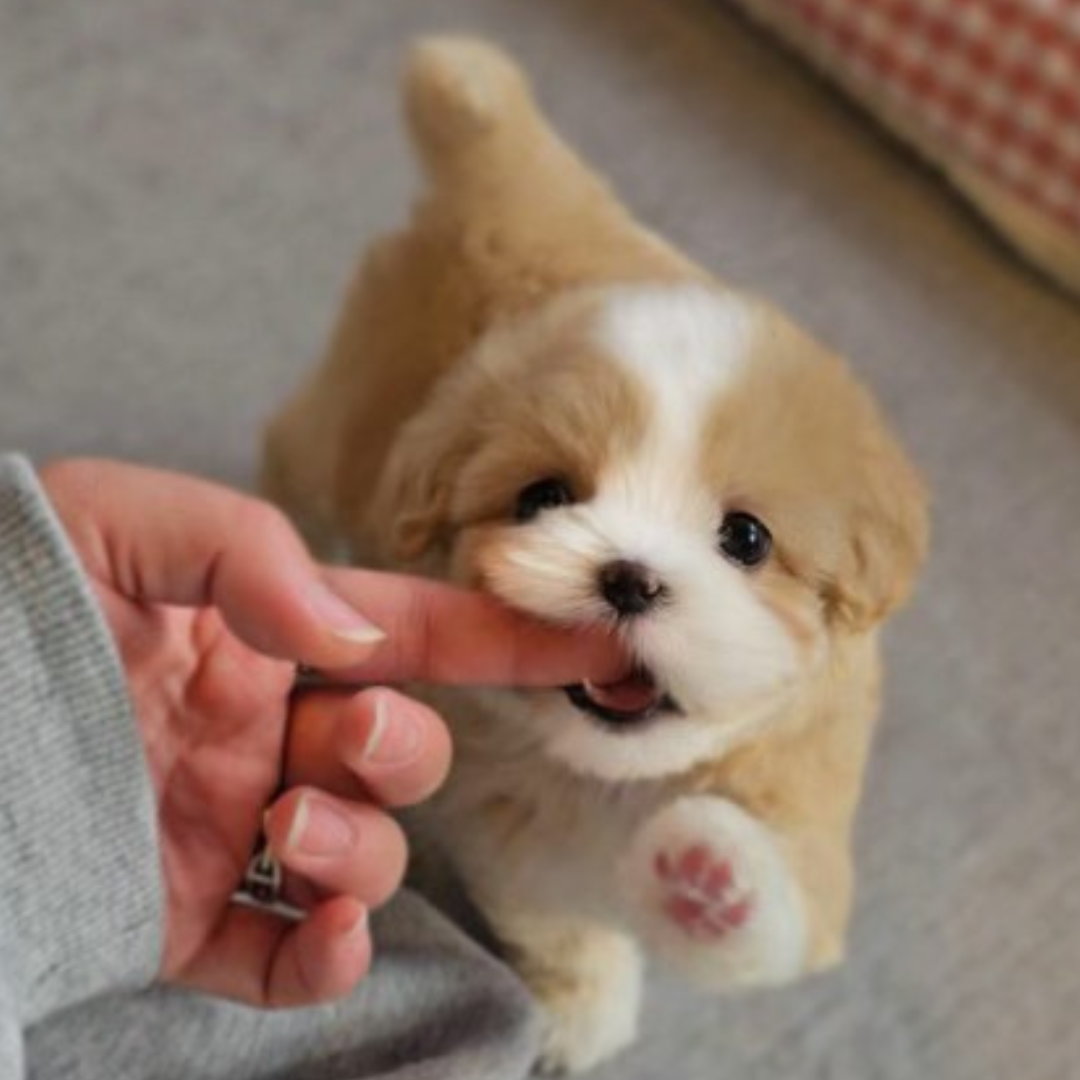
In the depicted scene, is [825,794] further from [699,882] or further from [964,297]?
[964,297]

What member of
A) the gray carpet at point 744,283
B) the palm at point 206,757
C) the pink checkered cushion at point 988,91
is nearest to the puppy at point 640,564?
the palm at point 206,757

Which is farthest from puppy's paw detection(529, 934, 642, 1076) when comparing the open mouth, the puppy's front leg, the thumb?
the thumb

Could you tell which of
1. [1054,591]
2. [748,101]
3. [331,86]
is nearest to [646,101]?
[748,101]

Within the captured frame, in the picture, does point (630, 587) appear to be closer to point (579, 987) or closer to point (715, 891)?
point (715, 891)

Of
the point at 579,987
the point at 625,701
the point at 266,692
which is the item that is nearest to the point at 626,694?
the point at 625,701

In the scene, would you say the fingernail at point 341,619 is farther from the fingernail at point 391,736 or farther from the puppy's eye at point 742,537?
the puppy's eye at point 742,537

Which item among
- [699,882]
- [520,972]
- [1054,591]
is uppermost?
[699,882]
